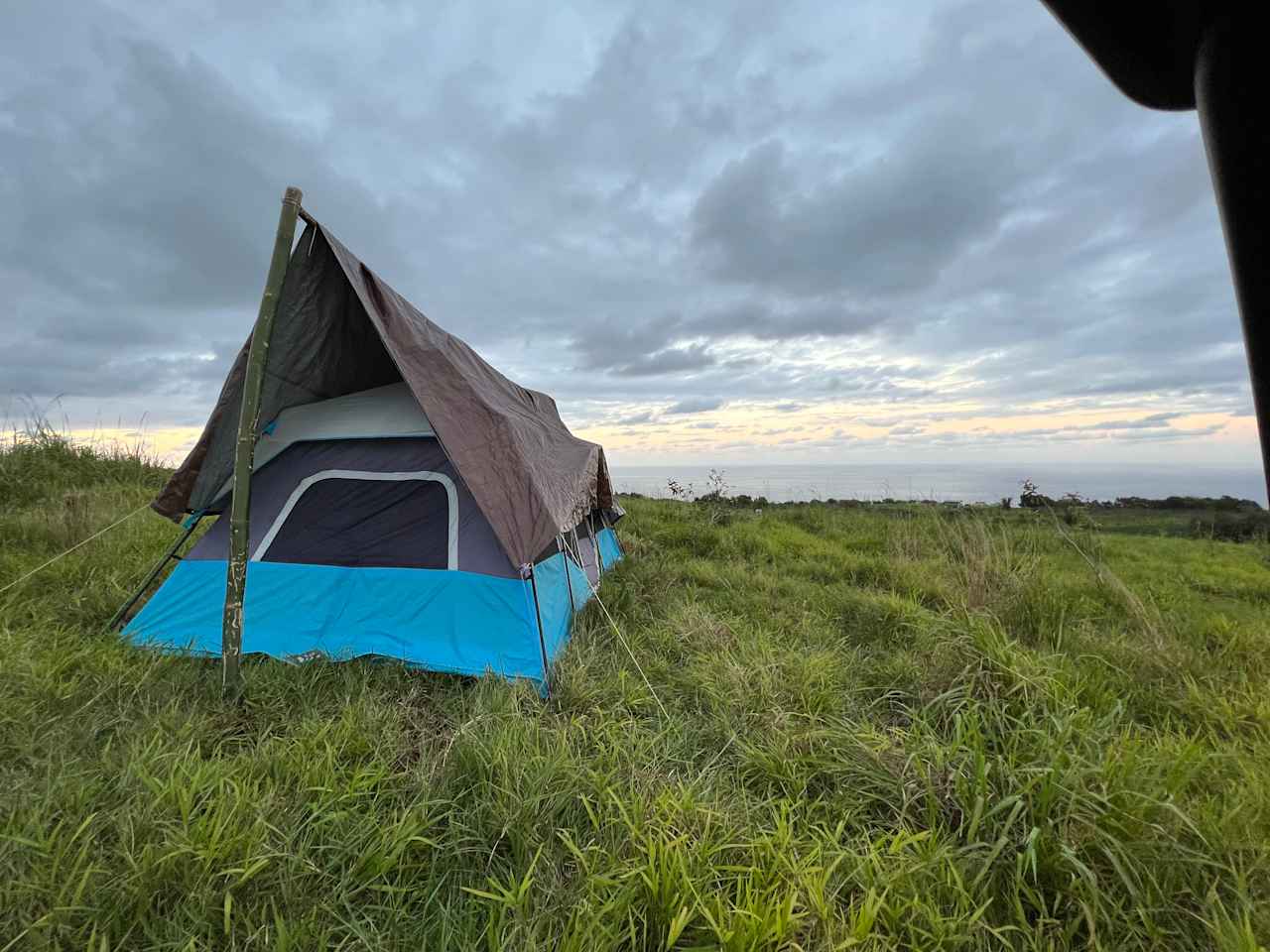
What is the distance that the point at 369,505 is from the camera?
3.41 metres

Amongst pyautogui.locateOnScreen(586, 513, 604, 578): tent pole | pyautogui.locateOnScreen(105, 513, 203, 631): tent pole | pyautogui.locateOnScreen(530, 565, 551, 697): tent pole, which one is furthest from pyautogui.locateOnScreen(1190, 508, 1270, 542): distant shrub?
pyautogui.locateOnScreen(105, 513, 203, 631): tent pole

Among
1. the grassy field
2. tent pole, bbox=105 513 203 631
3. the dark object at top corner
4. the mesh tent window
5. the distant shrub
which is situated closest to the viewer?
the dark object at top corner

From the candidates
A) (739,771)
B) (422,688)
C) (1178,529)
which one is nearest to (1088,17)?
(739,771)

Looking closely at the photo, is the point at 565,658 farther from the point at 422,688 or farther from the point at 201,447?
the point at 201,447

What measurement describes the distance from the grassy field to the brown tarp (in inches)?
37.5

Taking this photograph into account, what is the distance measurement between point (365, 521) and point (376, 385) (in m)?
1.16

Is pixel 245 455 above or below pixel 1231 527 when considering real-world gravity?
above

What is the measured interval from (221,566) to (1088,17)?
445 centimetres

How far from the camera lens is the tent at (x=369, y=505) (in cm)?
286

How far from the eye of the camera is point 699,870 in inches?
62.2

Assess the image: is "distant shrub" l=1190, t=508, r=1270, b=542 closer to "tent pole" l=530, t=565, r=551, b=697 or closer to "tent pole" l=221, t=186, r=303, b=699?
"tent pole" l=530, t=565, r=551, b=697

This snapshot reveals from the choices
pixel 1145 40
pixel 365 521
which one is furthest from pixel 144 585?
pixel 1145 40

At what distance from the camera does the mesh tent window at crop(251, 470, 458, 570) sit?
3303 millimetres

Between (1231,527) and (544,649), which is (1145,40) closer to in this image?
(544,649)
